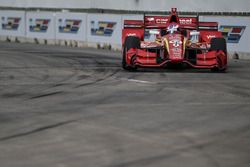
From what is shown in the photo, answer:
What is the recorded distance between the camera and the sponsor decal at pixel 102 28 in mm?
25141

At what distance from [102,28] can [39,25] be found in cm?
476

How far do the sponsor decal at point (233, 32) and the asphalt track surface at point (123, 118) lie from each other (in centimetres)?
578

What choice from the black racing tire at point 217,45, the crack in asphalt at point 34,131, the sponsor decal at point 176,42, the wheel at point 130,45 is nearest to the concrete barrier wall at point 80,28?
the black racing tire at point 217,45

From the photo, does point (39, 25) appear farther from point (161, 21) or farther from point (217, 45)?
point (217, 45)

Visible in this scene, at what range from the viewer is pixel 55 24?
28.2 m

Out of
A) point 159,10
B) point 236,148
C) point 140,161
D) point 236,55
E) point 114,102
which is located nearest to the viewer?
point 140,161

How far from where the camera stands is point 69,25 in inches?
1078

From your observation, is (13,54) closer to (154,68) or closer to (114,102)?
(154,68)

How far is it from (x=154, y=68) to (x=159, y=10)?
35.0ft

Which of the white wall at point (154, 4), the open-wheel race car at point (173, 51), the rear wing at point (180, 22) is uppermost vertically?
the white wall at point (154, 4)

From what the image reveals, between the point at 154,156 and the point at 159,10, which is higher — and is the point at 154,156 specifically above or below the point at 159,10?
below

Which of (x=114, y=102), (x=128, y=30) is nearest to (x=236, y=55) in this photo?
(x=128, y=30)

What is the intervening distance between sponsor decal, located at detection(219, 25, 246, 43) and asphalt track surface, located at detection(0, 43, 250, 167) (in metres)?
5.78

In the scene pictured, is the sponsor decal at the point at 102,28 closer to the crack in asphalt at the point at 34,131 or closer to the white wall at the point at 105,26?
the white wall at the point at 105,26
